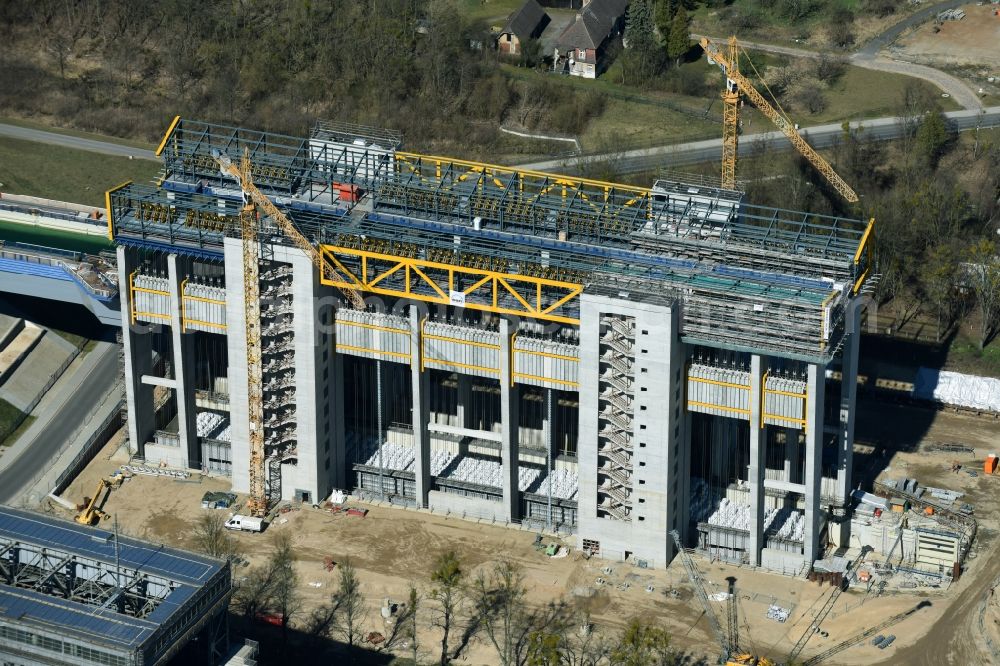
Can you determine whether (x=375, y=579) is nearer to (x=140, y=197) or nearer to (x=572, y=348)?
(x=572, y=348)

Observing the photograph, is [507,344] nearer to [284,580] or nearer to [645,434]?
[645,434]

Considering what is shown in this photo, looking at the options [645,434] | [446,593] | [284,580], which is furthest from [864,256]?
[284,580]

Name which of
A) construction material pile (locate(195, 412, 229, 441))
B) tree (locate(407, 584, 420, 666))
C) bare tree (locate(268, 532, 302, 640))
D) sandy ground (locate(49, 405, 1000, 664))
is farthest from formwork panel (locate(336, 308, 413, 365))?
tree (locate(407, 584, 420, 666))

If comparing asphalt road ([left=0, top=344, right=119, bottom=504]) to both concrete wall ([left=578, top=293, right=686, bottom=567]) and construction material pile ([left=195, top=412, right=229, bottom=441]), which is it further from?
concrete wall ([left=578, top=293, right=686, bottom=567])

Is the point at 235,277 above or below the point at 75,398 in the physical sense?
above

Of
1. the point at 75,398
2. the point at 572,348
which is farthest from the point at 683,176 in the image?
the point at 75,398

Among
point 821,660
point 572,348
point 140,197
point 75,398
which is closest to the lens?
point 821,660

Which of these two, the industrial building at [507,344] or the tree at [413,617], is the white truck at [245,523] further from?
the tree at [413,617]
